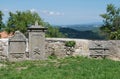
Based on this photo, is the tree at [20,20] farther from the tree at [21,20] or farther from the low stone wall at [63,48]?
the low stone wall at [63,48]

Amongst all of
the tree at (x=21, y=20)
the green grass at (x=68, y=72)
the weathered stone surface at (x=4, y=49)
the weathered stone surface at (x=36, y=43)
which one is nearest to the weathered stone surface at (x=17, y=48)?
the weathered stone surface at (x=4, y=49)

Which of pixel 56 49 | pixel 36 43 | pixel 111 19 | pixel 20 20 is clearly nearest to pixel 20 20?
pixel 20 20

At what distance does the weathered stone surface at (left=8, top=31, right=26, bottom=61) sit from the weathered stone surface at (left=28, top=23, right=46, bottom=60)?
347 millimetres

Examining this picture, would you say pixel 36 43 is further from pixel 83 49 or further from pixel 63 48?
pixel 83 49

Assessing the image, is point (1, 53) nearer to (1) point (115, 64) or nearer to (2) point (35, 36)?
(2) point (35, 36)

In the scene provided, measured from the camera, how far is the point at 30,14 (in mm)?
47969

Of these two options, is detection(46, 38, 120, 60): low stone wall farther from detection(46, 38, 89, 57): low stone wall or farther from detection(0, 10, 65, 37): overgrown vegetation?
detection(0, 10, 65, 37): overgrown vegetation

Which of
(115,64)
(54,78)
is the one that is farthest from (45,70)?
(115,64)

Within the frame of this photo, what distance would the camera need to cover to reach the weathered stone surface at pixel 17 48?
14.7m

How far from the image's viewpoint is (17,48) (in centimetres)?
1474

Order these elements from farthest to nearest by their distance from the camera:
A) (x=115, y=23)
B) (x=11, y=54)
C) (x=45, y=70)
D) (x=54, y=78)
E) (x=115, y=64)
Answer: (x=115, y=23) → (x=11, y=54) → (x=115, y=64) → (x=45, y=70) → (x=54, y=78)

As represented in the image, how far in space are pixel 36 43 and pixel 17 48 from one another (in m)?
0.86

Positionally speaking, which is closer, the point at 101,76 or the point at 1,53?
the point at 101,76

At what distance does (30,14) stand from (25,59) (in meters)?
33.6
